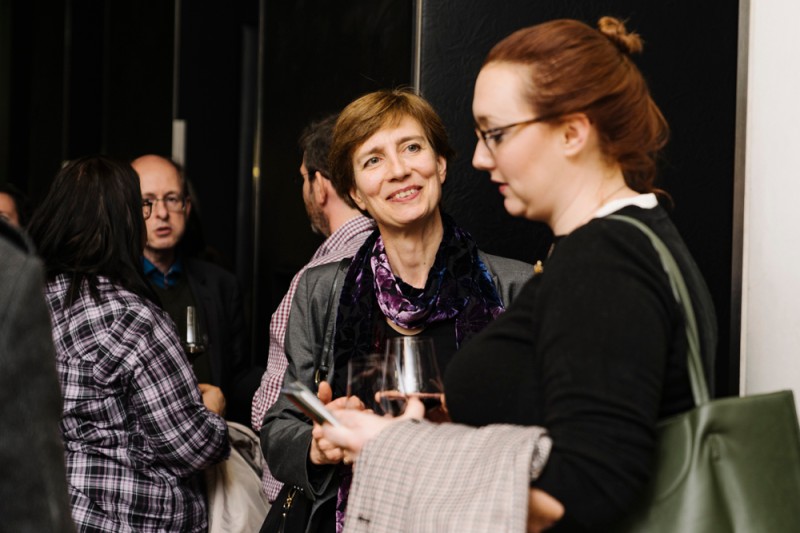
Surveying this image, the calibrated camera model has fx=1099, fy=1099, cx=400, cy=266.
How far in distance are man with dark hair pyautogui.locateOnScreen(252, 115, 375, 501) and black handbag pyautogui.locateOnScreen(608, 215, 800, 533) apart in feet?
4.59

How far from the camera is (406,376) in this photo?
1.86m

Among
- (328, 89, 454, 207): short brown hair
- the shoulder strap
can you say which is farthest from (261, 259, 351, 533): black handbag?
(328, 89, 454, 207): short brown hair

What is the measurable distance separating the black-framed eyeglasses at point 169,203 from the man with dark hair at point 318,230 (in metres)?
1.08

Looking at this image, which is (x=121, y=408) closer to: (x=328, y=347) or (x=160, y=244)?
(x=328, y=347)

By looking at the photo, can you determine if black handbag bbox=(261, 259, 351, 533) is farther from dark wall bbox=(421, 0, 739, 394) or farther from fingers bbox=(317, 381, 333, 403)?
dark wall bbox=(421, 0, 739, 394)

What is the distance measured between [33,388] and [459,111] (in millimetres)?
2213

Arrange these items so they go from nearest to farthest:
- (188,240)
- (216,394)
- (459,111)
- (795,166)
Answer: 1. (795,166)
2. (459,111)
3. (216,394)
4. (188,240)

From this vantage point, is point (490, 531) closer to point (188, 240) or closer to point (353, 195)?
point (353, 195)

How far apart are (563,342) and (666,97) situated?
76.6 inches

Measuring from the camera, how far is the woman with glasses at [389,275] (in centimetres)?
260

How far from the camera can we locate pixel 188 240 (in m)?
4.54

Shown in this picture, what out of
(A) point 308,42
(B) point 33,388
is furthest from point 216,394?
(B) point 33,388

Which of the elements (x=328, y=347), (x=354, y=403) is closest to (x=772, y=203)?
(x=328, y=347)

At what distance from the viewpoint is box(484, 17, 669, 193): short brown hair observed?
1.70 m
